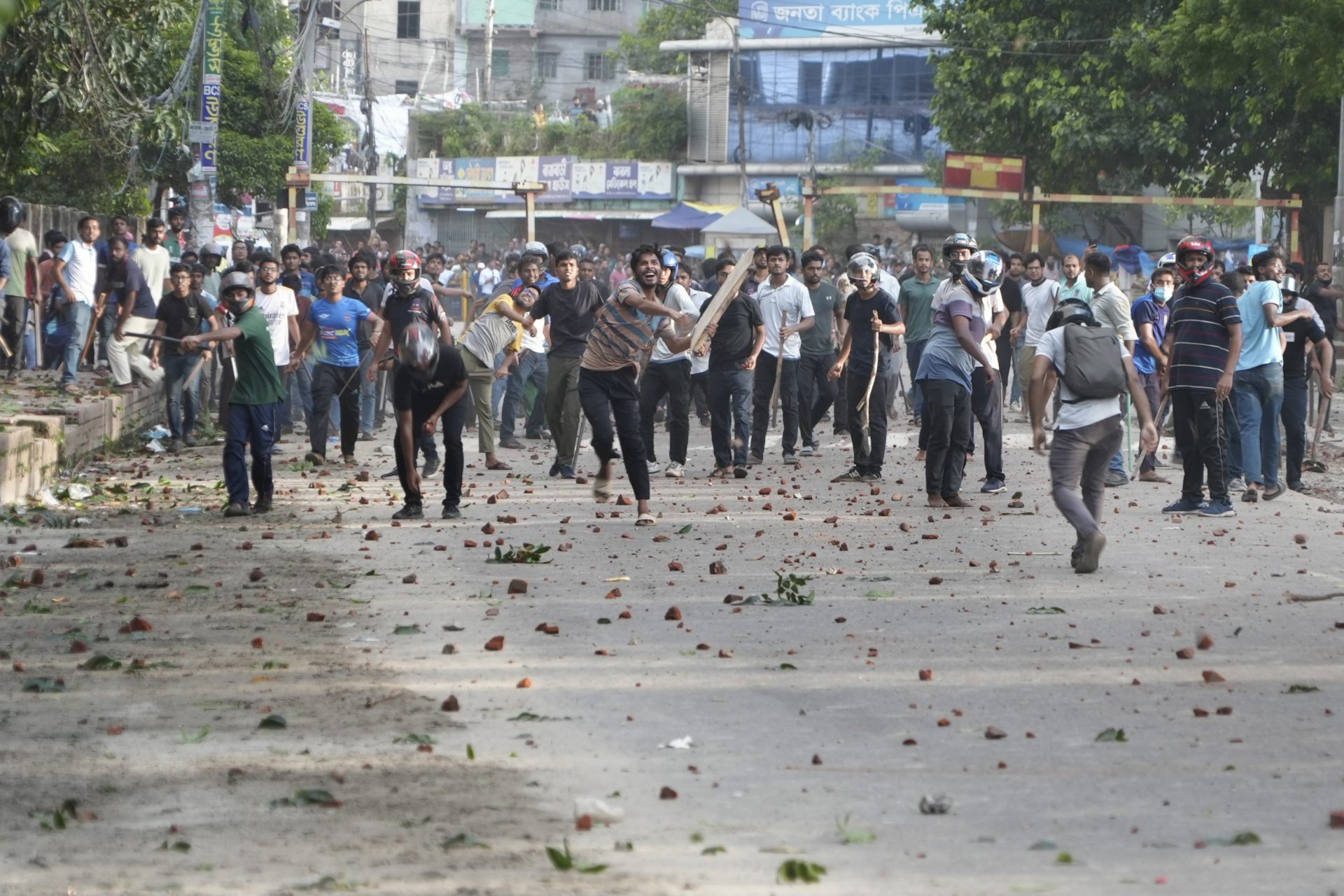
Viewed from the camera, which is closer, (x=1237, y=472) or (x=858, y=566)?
(x=858, y=566)

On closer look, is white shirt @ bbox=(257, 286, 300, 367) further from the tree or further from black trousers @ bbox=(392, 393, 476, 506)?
the tree

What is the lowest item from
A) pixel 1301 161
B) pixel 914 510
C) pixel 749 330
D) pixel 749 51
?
pixel 914 510

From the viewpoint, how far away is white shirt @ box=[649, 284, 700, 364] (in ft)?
50.0

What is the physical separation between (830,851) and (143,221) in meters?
24.1

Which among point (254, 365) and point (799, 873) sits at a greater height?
point (254, 365)

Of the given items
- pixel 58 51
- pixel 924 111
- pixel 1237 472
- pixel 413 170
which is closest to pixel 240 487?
pixel 58 51

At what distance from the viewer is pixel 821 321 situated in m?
16.7

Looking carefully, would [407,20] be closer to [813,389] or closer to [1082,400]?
[813,389]

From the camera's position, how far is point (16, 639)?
800 centimetres

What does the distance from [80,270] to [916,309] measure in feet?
27.7

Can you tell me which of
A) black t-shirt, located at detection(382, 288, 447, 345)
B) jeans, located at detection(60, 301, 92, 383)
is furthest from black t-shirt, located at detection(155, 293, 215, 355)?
black t-shirt, located at detection(382, 288, 447, 345)

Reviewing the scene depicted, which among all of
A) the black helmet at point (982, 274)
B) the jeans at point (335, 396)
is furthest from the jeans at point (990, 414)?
the jeans at point (335, 396)

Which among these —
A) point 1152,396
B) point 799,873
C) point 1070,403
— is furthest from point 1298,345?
point 799,873

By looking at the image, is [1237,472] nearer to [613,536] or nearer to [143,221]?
[613,536]
